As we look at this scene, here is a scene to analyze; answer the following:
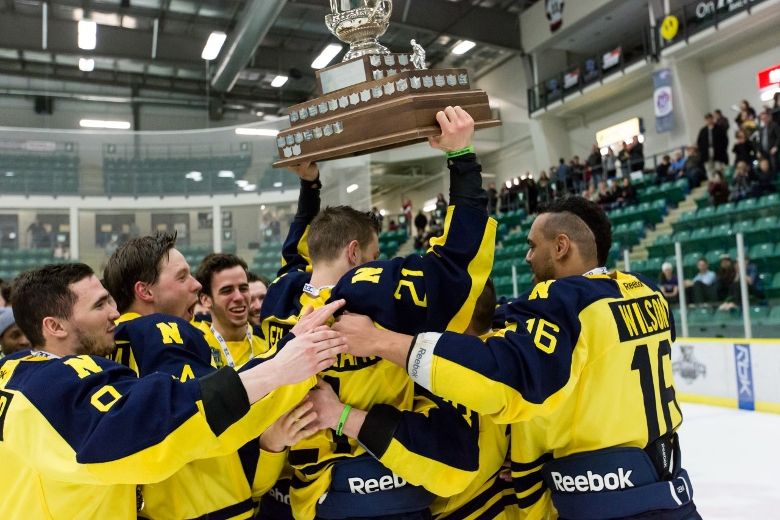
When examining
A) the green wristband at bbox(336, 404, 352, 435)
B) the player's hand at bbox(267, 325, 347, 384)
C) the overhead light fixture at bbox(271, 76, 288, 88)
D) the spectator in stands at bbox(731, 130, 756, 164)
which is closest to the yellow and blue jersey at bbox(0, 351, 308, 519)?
the player's hand at bbox(267, 325, 347, 384)

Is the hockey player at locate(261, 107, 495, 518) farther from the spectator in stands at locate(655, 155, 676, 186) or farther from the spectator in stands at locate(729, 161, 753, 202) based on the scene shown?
the spectator in stands at locate(655, 155, 676, 186)

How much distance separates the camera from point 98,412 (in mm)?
1603

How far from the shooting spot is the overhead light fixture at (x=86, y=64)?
2053 centimetres

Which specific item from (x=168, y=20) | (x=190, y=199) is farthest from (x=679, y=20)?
(x=168, y=20)

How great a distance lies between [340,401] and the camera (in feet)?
6.66

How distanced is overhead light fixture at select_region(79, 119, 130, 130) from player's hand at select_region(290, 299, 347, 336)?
22234mm

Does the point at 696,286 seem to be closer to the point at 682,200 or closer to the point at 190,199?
the point at 682,200

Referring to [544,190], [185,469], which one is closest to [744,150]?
[544,190]

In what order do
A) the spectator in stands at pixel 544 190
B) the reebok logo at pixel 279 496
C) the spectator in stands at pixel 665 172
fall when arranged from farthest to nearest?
the spectator in stands at pixel 544 190
the spectator in stands at pixel 665 172
the reebok logo at pixel 279 496

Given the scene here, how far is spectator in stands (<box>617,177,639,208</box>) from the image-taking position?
14375 mm

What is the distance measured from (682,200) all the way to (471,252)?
1339 cm

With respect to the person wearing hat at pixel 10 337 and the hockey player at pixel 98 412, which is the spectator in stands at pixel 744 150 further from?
the hockey player at pixel 98 412

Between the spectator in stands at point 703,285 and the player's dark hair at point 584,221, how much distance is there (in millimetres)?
5746

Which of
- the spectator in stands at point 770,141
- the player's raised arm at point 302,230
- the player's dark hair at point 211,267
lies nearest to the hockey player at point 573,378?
the player's raised arm at point 302,230
